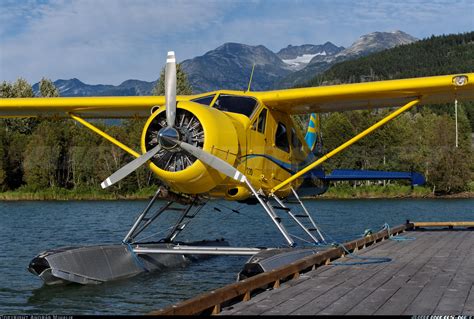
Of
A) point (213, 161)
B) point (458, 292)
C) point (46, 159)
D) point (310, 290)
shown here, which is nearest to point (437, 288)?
point (458, 292)

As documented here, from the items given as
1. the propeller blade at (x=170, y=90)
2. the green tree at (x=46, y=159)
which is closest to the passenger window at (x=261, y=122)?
the propeller blade at (x=170, y=90)

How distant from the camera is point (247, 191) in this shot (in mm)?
8930

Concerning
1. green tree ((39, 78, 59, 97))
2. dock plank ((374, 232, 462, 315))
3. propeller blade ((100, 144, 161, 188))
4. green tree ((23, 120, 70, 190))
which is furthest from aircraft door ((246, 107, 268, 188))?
green tree ((39, 78, 59, 97))

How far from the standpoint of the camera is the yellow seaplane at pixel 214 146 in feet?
25.6

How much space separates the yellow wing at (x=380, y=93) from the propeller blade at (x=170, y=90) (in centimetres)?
175

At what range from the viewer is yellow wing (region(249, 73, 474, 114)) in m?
9.48

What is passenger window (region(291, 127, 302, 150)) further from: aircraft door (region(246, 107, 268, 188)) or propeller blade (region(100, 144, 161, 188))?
propeller blade (region(100, 144, 161, 188))

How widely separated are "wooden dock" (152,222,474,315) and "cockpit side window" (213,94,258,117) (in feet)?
7.87

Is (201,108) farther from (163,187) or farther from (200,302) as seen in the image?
(200,302)

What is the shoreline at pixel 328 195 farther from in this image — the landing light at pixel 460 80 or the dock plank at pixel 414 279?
the landing light at pixel 460 80

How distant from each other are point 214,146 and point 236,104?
151cm

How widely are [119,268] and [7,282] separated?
1622 millimetres

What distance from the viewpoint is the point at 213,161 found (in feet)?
25.2

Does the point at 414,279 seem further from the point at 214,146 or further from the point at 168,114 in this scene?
the point at 168,114
